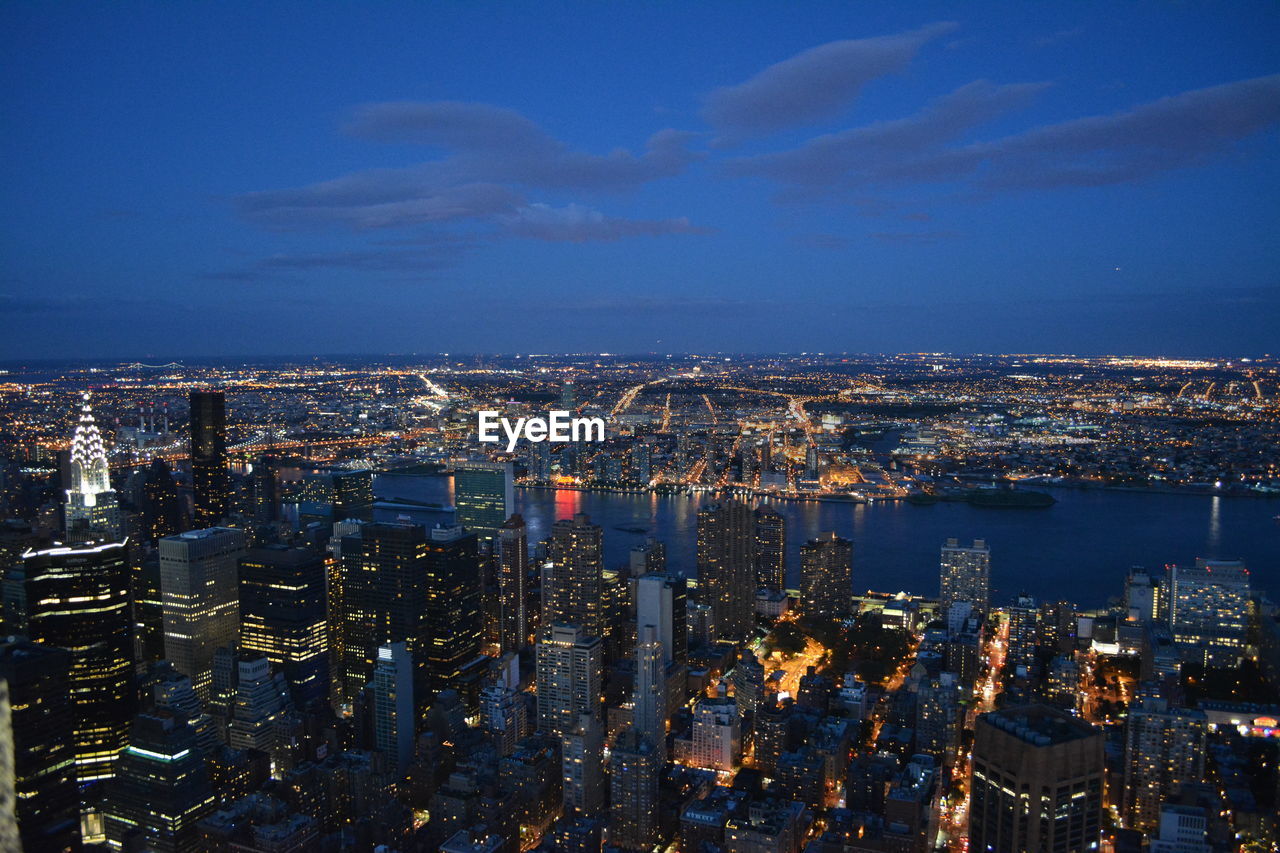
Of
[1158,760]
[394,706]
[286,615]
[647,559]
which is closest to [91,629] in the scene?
[286,615]

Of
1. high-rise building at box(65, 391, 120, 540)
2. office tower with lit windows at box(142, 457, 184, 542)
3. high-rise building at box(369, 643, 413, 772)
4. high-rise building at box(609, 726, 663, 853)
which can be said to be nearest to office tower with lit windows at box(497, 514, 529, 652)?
high-rise building at box(369, 643, 413, 772)

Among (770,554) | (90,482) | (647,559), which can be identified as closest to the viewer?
(647,559)

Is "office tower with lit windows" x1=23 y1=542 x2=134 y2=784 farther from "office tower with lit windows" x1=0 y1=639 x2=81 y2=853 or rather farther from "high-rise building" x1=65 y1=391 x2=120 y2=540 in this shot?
"high-rise building" x1=65 y1=391 x2=120 y2=540

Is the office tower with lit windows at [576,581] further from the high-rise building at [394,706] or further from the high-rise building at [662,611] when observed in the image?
the high-rise building at [394,706]

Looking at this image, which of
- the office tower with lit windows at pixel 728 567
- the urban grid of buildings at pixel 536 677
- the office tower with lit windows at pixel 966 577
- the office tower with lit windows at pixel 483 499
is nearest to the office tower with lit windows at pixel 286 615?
the urban grid of buildings at pixel 536 677

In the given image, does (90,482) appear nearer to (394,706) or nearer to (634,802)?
(394,706)
